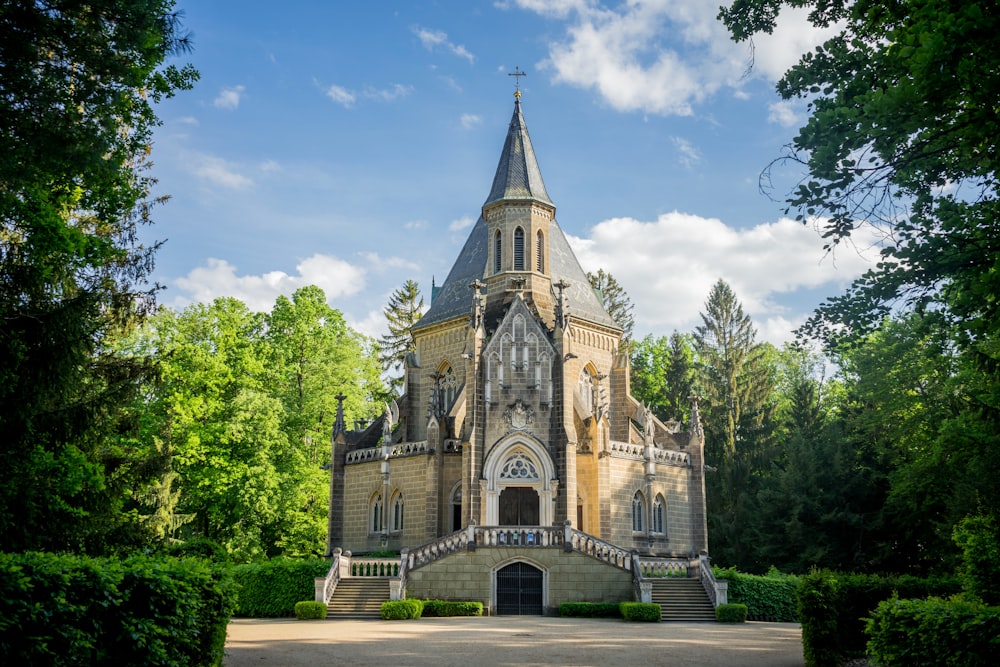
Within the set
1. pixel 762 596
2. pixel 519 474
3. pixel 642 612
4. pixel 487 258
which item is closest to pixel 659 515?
pixel 519 474

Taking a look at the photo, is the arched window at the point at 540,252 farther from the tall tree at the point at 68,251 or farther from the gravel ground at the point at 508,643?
the tall tree at the point at 68,251

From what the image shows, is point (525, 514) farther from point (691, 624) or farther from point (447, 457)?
point (691, 624)

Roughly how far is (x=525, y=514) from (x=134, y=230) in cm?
1962

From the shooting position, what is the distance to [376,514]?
37344 millimetres

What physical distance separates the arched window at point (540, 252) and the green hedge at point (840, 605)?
2481cm

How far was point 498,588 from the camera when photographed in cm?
2919

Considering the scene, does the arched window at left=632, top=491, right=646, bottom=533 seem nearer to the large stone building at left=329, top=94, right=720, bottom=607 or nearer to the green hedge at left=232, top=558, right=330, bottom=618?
the large stone building at left=329, top=94, right=720, bottom=607

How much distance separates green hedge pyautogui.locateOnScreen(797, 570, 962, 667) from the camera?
1508cm

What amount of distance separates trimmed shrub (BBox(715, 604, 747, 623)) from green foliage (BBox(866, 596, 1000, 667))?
1513 centimetres

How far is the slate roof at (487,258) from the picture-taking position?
40.2 meters

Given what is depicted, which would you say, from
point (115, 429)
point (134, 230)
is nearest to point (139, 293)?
point (134, 230)

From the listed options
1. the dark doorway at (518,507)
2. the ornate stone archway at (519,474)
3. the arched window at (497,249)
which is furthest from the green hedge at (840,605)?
the arched window at (497,249)

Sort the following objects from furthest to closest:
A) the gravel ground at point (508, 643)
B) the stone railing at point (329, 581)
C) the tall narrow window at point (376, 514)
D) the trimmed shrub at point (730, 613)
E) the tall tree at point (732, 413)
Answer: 1. the tall tree at point (732, 413)
2. the tall narrow window at point (376, 514)
3. the stone railing at point (329, 581)
4. the trimmed shrub at point (730, 613)
5. the gravel ground at point (508, 643)

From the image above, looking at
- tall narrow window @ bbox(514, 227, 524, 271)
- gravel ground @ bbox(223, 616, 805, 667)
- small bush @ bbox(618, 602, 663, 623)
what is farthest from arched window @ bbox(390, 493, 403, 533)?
small bush @ bbox(618, 602, 663, 623)
